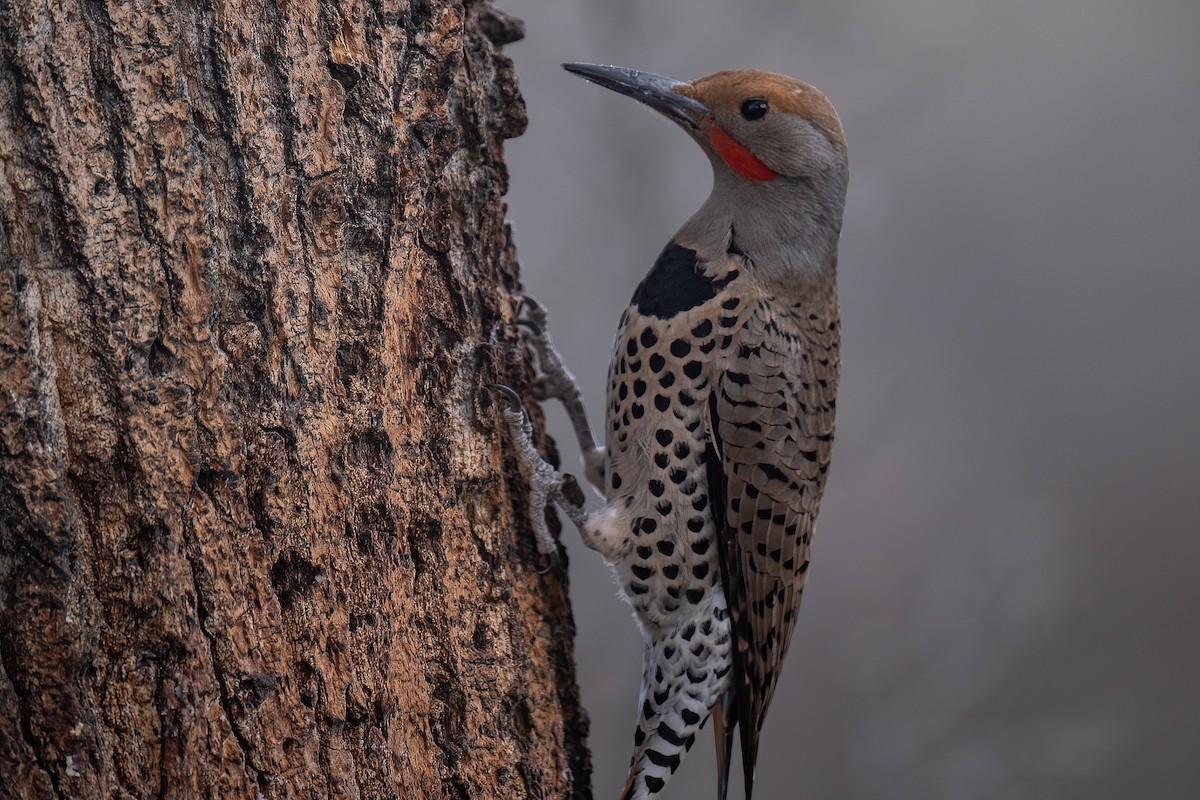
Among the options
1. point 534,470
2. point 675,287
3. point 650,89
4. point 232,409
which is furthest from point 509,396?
point 650,89

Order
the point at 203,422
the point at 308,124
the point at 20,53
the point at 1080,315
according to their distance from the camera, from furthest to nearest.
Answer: the point at 1080,315, the point at 308,124, the point at 203,422, the point at 20,53

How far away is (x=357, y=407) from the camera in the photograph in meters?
1.72

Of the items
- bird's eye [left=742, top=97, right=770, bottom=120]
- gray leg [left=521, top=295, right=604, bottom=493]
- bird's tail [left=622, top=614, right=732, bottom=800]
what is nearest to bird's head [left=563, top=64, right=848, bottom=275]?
bird's eye [left=742, top=97, right=770, bottom=120]

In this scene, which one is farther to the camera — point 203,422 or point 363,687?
point 363,687

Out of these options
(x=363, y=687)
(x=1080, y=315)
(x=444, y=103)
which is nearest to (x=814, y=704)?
(x=1080, y=315)

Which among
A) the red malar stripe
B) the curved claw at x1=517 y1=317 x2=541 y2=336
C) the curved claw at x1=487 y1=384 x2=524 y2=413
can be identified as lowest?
the curved claw at x1=487 y1=384 x2=524 y2=413

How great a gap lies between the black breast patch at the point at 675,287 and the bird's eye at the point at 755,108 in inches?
13.6

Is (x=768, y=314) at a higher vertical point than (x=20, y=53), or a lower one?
lower

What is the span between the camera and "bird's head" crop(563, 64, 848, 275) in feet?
7.82

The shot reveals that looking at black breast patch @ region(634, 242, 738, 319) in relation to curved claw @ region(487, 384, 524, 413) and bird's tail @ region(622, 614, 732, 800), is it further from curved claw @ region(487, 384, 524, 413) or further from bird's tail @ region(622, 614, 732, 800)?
bird's tail @ region(622, 614, 732, 800)

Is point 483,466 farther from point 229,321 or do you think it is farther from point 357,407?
point 229,321

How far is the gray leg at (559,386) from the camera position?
8.68 ft

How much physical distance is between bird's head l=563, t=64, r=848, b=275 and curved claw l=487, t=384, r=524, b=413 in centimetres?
65

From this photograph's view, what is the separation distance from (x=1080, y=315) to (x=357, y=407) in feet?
8.45
